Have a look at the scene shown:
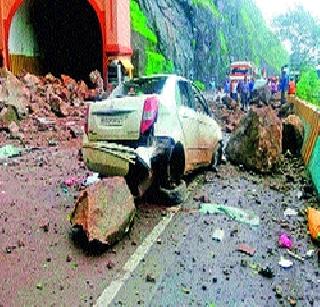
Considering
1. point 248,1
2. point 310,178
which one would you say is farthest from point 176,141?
point 248,1

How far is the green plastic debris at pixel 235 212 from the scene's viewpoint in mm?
6480

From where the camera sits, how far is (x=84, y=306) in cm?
413

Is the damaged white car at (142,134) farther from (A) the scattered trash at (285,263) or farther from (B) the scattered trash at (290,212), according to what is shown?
(A) the scattered trash at (285,263)

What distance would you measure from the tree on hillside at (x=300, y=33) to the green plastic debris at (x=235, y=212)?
5225 cm

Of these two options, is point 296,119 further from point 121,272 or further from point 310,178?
point 121,272

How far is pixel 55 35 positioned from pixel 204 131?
21.4 m

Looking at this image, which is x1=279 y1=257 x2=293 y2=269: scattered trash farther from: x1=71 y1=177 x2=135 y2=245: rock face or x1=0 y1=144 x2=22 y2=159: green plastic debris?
x1=0 y1=144 x2=22 y2=159: green plastic debris

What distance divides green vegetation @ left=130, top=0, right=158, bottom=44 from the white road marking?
25040mm

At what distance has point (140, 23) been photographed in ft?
104

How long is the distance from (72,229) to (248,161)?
187 inches

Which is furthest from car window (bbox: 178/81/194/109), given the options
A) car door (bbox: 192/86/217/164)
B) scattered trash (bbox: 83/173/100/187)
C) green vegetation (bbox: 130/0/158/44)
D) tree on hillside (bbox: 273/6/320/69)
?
tree on hillside (bbox: 273/6/320/69)

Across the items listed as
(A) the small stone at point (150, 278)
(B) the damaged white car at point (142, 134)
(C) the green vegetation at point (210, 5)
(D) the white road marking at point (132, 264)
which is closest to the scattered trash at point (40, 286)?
(D) the white road marking at point (132, 264)

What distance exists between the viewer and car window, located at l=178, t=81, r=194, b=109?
766cm

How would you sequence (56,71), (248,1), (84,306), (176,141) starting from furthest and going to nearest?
(248,1), (56,71), (176,141), (84,306)
